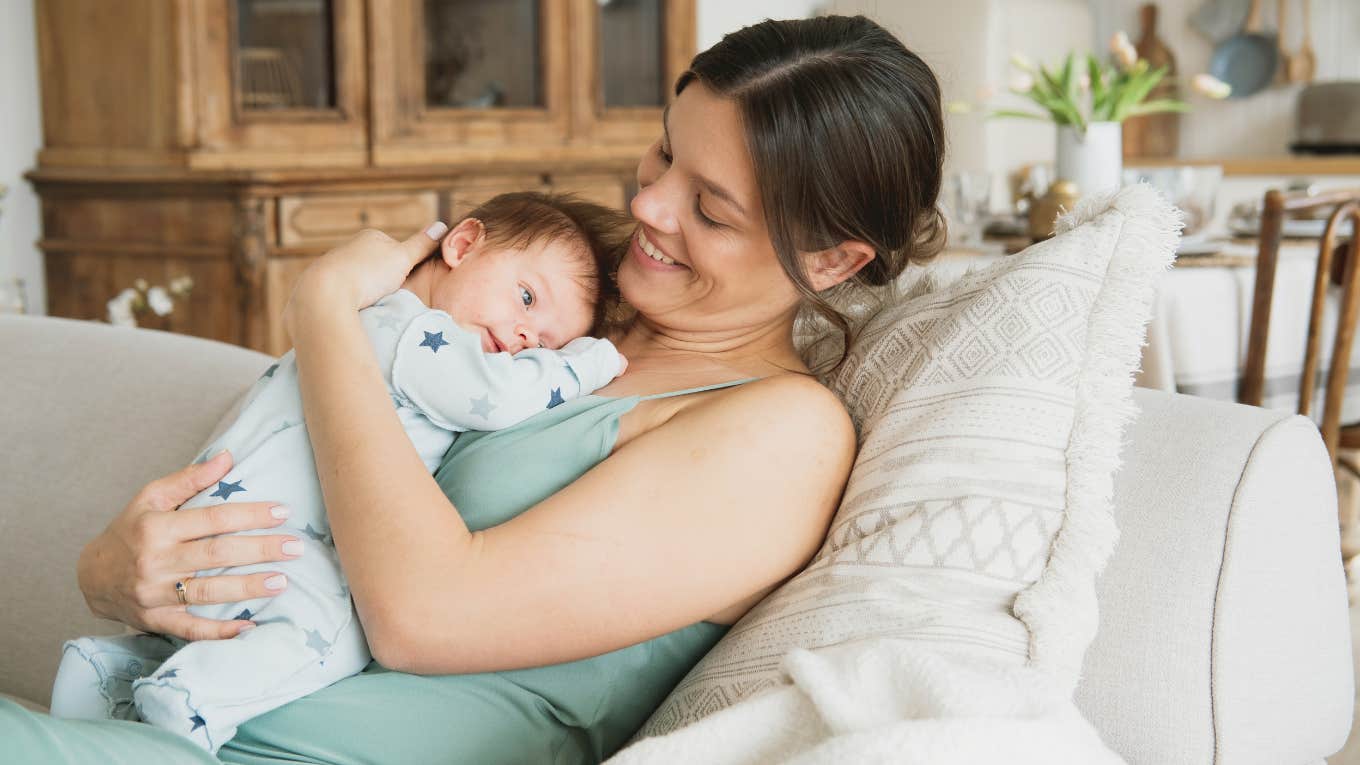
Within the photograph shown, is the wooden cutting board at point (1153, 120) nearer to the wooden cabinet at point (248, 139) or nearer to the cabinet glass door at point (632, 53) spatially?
the cabinet glass door at point (632, 53)

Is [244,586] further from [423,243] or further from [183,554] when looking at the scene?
[423,243]

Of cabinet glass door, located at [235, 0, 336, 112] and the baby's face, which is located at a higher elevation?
cabinet glass door, located at [235, 0, 336, 112]

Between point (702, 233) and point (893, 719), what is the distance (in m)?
0.53

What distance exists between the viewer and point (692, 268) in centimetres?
128

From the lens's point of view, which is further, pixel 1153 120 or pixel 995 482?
pixel 1153 120

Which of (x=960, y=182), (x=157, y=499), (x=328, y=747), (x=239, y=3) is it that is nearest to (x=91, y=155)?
(x=239, y=3)

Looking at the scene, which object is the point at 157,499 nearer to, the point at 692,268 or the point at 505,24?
the point at 692,268

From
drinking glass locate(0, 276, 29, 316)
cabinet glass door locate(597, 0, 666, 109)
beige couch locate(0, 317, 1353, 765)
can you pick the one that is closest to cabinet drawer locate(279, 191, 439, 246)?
drinking glass locate(0, 276, 29, 316)

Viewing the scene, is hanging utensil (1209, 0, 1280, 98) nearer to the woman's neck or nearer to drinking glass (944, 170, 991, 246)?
drinking glass (944, 170, 991, 246)

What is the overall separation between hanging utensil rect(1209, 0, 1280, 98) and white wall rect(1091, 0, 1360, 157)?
0.04 metres

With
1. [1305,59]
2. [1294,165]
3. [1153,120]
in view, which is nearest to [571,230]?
[1294,165]

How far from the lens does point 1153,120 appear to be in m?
5.87

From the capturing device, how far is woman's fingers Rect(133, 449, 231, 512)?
117 centimetres

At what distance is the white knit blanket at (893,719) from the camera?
81 cm
